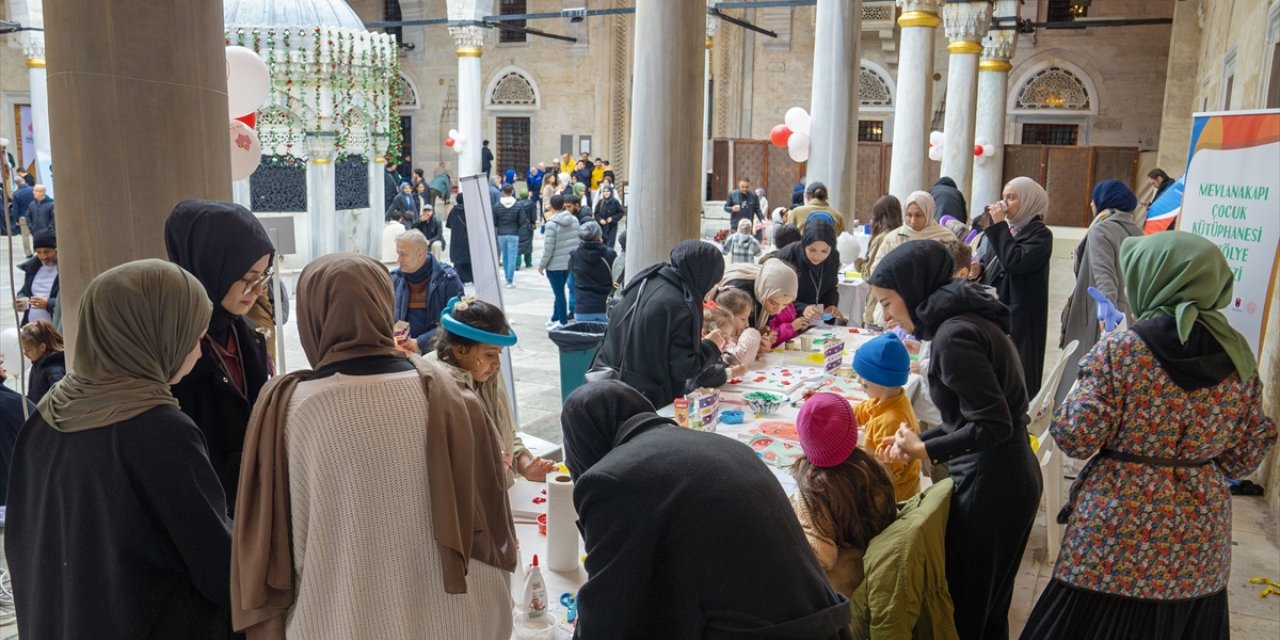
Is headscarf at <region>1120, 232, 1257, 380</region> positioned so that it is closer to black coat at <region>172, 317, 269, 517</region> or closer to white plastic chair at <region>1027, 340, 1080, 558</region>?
white plastic chair at <region>1027, 340, 1080, 558</region>

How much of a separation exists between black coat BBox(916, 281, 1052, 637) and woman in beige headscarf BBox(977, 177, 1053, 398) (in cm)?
312

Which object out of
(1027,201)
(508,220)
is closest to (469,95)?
(508,220)

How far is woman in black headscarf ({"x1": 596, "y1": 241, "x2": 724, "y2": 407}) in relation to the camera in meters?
4.05

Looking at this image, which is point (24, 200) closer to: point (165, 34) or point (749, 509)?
point (165, 34)

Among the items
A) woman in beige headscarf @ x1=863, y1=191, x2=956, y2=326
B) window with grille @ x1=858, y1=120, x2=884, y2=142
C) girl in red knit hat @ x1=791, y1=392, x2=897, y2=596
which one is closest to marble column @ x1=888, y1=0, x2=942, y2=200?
woman in beige headscarf @ x1=863, y1=191, x2=956, y2=326

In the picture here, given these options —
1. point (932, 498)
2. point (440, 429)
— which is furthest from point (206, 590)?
point (932, 498)

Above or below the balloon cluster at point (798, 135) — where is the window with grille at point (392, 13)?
above

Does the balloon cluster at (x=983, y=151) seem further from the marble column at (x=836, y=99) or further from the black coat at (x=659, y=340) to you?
the black coat at (x=659, y=340)

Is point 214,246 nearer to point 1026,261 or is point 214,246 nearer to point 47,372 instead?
point 47,372

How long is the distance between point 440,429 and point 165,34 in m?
1.54

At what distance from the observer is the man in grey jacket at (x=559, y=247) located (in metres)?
10.1

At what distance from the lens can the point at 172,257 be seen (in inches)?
103

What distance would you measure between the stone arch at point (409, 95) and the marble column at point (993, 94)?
15.5 metres

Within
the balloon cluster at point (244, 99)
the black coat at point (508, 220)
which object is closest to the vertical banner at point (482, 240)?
the balloon cluster at point (244, 99)
